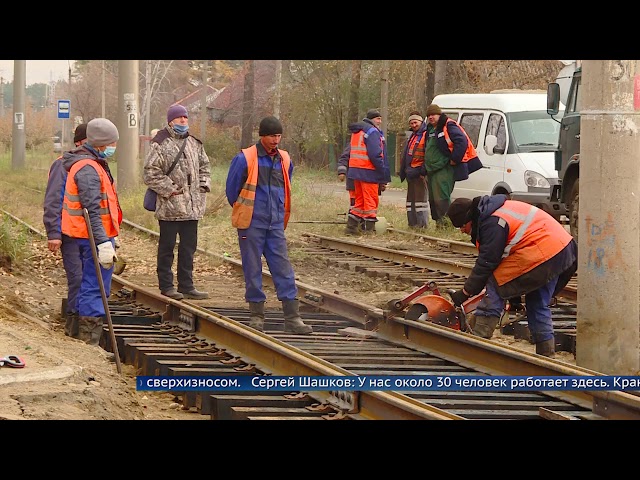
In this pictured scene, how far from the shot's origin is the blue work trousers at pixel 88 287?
9727 mm

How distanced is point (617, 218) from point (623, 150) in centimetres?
48

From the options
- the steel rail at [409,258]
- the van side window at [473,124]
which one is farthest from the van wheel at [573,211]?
the van side window at [473,124]

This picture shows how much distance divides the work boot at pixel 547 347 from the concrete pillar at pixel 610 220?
339 millimetres

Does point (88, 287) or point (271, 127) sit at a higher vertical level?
point (271, 127)

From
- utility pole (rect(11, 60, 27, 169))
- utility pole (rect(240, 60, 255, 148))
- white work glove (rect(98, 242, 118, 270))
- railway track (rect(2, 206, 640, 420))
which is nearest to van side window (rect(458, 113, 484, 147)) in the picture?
railway track (rect(2, 206, 640, 420))

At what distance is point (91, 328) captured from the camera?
9.84 meters

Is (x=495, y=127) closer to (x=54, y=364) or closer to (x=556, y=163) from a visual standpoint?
(x=556, y=163)

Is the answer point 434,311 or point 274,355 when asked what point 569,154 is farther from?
point 274,355

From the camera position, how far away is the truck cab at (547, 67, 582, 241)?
49.5ft

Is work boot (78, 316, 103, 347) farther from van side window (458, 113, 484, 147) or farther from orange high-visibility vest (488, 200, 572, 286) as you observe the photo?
van side window (458, 113, 484, 147)

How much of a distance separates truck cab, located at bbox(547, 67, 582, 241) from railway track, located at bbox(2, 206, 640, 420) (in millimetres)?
4726

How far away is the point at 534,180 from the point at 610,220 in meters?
9.58

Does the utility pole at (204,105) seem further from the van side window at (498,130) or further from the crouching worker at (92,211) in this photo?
the crouching worker at (92,211)

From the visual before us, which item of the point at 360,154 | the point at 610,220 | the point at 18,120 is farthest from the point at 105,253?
the point at 18,120
